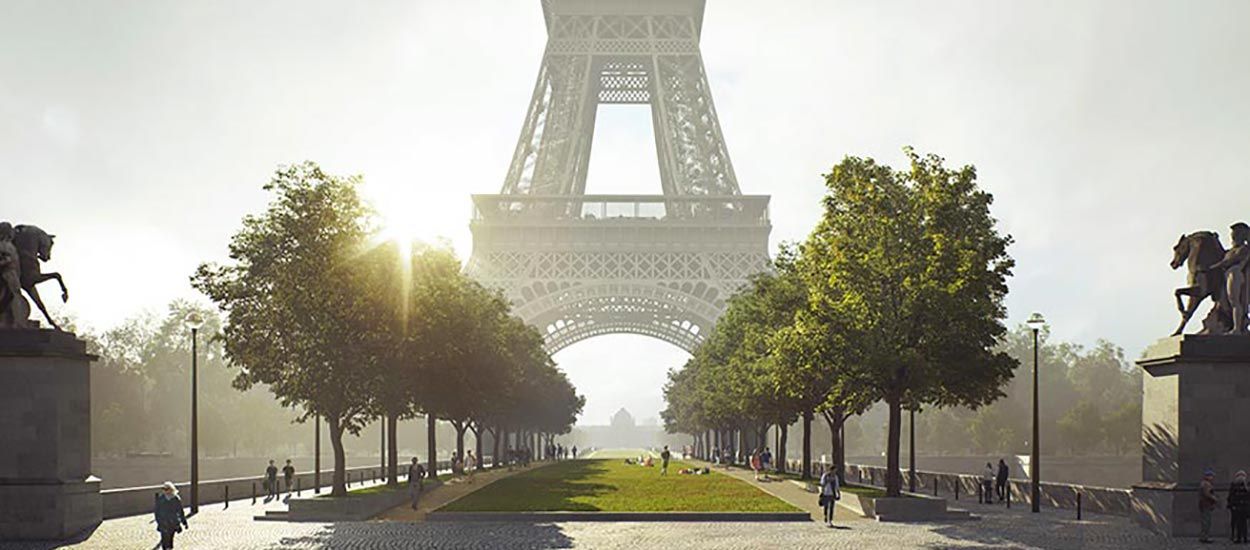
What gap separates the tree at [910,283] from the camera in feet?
126

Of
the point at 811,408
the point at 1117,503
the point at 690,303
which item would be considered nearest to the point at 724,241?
the point at 690,303

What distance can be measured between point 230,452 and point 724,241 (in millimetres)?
52832

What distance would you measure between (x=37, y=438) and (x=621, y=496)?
2317 centimetres

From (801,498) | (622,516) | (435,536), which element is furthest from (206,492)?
(801,498)

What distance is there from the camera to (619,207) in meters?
115

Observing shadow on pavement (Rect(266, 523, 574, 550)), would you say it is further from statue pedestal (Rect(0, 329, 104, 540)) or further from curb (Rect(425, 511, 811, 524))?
statue pedestal (Rect(0, 329, 104, 540))

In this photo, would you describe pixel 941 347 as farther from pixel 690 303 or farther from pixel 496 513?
pixel 690 303

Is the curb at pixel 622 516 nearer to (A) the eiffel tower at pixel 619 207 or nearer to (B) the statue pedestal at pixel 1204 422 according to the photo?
(B) the statue pedestal at pixel 1204 422

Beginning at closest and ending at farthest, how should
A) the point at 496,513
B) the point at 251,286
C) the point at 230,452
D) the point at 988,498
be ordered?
the point at 496,513 < the point at 251,286 < the point at 988,498 < the point at 230,452

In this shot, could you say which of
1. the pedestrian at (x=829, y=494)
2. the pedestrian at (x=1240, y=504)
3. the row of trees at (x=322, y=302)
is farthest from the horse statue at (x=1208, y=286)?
the row of trees at (x=322, y=302)

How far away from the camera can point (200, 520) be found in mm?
39719

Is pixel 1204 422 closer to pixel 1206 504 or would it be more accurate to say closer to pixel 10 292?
pixel 1206 504

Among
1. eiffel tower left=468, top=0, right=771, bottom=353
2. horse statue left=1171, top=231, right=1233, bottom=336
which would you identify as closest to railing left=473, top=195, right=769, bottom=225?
eiffel tower left=468, top=0, right=771, bottom=353

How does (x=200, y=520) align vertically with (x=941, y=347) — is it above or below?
below
